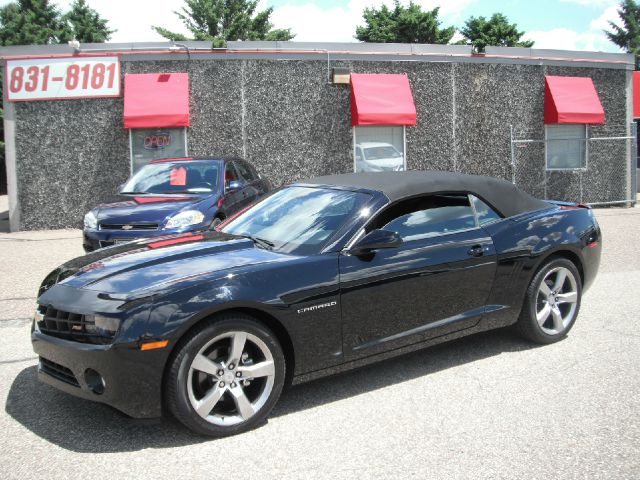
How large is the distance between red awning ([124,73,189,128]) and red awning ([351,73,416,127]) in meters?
3.89

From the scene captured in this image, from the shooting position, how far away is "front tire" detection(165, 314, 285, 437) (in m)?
3.39

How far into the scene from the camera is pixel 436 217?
4.56 metres

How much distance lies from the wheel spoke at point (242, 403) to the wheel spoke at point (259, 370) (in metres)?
0.10

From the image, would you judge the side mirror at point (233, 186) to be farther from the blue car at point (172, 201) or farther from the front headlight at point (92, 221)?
the front headlight at point (92, 221)

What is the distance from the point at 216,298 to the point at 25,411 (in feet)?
5.01

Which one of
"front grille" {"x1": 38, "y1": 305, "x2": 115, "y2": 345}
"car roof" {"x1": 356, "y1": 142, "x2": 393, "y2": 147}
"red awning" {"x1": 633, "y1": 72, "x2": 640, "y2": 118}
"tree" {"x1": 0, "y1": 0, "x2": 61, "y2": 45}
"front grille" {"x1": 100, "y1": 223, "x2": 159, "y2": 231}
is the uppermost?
"tree" {"x1": 0, "y1": 0, "x2": 61, "y2": 45}

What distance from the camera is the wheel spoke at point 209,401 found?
11.3 feet

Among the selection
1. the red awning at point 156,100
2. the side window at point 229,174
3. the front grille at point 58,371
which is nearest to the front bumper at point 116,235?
the side window at point 229,174

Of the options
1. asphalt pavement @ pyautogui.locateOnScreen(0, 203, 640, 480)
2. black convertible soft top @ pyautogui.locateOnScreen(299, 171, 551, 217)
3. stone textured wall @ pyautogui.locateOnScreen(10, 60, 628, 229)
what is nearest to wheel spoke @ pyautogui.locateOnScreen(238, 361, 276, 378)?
asphalt pavement @ pyautogui.locateOnScreen(0, 203, 640, 480)

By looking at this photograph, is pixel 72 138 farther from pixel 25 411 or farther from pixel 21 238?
pixel 25 411

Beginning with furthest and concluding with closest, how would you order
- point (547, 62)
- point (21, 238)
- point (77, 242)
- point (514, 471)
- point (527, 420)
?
1. point (547, 62)
2. point (21, 238)
3. point (77, 242)
4. point (527, 420)
5. point (514, 471)

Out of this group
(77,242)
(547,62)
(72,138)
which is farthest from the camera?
(547,62)

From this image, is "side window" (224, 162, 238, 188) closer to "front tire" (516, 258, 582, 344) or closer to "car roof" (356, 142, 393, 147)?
"front tire" (516, 258, 582, 344)

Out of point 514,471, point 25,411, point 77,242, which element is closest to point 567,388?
point 514,471
